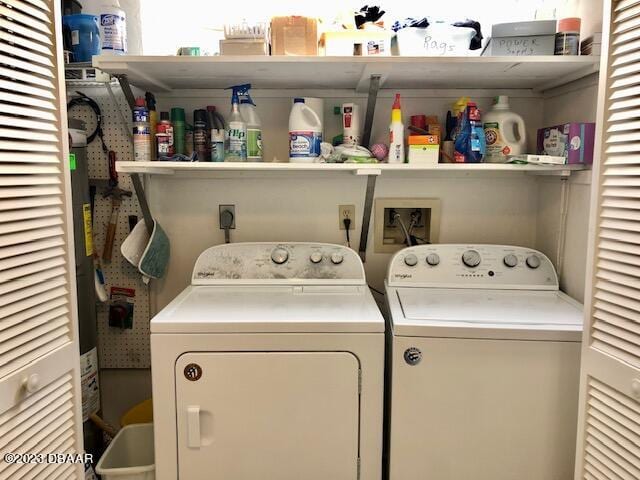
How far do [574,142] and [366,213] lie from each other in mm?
846

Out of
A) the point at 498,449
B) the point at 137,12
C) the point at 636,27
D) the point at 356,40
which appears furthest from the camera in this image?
the point at 137,12

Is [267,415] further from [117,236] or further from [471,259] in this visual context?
[117,236]

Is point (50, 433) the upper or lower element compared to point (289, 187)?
lower

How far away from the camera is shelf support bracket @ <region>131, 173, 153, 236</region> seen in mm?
2084

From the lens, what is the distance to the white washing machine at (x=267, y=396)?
1594 millimetres

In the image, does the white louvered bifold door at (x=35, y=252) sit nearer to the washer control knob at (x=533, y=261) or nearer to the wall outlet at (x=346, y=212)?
the wall outlet at (x=346, y=212)

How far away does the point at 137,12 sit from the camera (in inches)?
86.1

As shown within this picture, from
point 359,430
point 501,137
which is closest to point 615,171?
point 501,137

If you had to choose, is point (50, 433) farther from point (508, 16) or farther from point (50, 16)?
point (508, 16)

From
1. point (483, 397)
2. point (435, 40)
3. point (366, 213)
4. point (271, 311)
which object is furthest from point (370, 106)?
point (483, 397)

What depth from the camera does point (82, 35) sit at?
2.06 meters

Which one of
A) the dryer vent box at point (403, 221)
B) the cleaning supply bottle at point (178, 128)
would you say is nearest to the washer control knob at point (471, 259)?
the dryer vent box at point (403, 221)

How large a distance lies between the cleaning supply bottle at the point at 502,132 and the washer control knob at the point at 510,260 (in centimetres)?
39

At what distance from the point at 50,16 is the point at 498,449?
176cm
